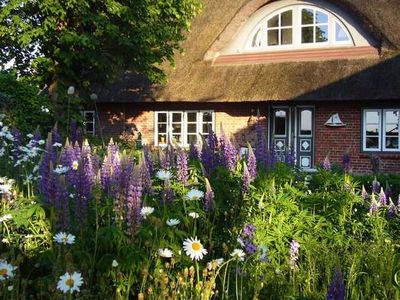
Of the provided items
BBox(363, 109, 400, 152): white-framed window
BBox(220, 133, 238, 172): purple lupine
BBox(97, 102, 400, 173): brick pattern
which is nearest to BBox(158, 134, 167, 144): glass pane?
BBox(97, 102, 400, 173): brick pattern

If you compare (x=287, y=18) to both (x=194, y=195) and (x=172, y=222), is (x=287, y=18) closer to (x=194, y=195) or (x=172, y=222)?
(x=194, y=195)

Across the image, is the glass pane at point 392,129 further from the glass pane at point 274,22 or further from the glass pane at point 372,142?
the glass pane at point 274,22

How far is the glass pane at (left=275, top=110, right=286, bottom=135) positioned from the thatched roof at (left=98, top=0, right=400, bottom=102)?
129cm

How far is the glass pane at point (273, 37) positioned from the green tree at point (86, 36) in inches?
146

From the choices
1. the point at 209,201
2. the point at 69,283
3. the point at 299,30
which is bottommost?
the point at 69,283

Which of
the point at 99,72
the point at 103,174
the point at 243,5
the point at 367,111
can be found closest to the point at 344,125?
the point at 367,111

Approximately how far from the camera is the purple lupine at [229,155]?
14.4ft

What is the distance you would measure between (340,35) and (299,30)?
132 cm

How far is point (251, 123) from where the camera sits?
17.1 meters

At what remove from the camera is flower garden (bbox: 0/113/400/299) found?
3.02m

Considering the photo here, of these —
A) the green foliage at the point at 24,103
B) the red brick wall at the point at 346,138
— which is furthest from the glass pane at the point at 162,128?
the green foliage at the point at 24,103

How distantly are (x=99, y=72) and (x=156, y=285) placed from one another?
12.1 metres

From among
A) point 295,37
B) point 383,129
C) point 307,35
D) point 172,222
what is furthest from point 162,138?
point 172,222

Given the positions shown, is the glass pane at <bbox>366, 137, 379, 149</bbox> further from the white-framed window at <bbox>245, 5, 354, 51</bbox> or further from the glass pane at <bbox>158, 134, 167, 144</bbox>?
the glass pane at <bbox>158, 134, 167, 144</bbox>
